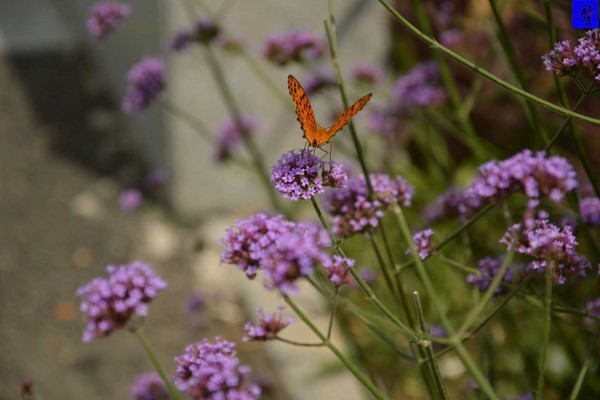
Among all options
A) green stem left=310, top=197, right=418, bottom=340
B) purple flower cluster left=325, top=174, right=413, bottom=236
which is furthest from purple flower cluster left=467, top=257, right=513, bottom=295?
green stem left=310, top=197, right=418, bottom=340

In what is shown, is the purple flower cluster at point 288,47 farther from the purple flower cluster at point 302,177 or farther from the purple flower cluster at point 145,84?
the purple flower cluster at point 302,177

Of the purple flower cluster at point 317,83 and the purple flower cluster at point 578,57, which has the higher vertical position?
the purple flower cluster at point 317,83

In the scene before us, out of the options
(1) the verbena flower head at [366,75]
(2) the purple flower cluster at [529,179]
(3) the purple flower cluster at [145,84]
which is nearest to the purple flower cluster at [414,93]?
(1) the verbena flower head at [366,75]

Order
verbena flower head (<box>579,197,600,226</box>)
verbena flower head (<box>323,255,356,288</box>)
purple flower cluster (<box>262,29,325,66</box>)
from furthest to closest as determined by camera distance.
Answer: purple flower cluster (<box>262,29,325,66</box>), verbena flower head (<box>579,197,600,226</box>), verbena flower head (<box>323,255,356,288</box>)

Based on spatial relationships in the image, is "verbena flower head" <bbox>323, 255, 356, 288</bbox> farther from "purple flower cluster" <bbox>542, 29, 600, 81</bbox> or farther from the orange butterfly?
"purple flower cluster" <bbox>542, 29, 600, 81</bbox>

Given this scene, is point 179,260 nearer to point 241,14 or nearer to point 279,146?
point 279,146

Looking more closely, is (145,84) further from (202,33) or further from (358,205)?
(358,205)

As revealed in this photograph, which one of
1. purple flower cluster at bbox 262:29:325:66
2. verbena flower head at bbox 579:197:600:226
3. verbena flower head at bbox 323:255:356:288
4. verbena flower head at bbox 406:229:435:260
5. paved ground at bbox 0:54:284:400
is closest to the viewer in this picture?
verbena flower head at bbox 323:255:356:288

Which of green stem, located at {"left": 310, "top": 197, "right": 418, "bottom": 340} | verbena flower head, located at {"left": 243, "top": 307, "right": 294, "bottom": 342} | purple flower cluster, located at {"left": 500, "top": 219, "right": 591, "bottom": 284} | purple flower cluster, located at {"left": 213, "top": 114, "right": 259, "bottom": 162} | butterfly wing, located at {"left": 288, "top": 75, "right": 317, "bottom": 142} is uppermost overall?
purple flower cluster, located at {"left": 213, "top": 114, "right": 259, "bottom": 162}
